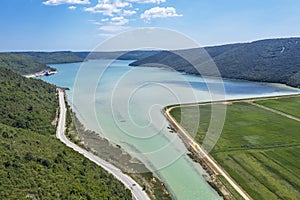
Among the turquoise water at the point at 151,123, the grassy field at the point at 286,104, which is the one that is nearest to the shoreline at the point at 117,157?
the turquoise water at the point at 151,123

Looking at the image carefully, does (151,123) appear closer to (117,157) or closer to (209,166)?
(117,157)

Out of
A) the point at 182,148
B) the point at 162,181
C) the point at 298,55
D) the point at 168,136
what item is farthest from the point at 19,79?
the point at 298,55

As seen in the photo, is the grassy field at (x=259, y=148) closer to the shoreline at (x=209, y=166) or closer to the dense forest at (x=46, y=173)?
the shoreline at (x=209, y=166)

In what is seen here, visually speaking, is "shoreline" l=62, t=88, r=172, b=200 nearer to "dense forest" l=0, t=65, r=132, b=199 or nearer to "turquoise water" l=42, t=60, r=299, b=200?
"turquoise water" l=42, t=60, r=299, b=200

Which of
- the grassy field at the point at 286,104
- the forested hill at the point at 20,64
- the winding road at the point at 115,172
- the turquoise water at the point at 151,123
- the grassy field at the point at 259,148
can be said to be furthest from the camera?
the forested hill at the point at 20,64

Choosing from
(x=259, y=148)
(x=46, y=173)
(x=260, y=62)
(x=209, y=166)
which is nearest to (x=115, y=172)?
(x=46, y=173)

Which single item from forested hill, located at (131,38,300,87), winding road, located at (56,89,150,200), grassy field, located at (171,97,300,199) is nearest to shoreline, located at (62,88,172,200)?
winding road, located at (56,89,150,200)
